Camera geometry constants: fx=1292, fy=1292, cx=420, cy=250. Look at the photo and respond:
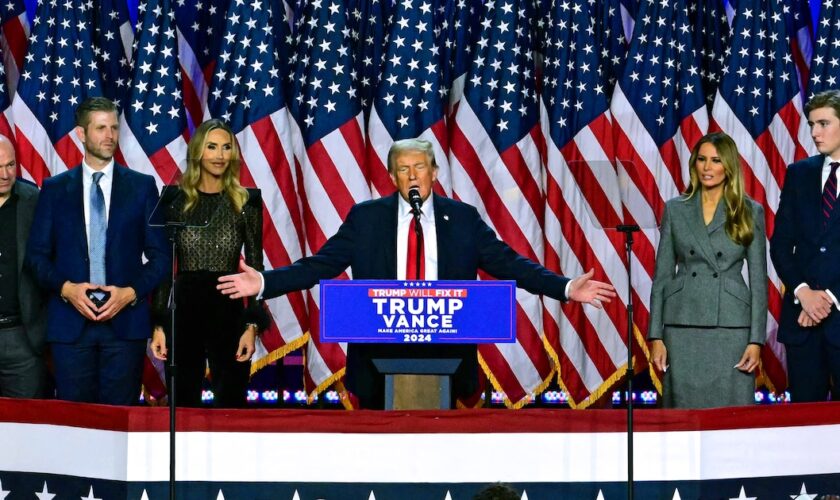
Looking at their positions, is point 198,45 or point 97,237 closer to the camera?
point 97,237

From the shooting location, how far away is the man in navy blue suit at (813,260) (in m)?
4.90

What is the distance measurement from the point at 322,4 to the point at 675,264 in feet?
8.12

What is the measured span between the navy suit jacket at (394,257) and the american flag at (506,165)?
Result: 5.82ft

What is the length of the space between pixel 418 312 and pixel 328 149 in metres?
2.57

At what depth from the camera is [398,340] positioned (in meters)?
4.11

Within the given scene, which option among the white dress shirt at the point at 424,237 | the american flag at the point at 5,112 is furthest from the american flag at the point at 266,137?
the white dress shirt at the point at 424,237

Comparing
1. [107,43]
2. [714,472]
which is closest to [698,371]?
[714,472]

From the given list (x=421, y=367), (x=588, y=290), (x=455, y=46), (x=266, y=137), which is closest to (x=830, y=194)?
(x=588, y=290)

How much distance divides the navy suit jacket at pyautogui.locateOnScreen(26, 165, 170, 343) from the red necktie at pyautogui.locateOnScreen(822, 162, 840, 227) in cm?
257

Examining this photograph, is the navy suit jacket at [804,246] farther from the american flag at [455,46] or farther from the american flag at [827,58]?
the american flag at [455,46]

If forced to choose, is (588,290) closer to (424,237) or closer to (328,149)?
(424,237)

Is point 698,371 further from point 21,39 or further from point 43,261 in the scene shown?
point 21,39

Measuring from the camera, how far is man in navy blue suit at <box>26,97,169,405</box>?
5012 mm

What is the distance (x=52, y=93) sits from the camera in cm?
650
